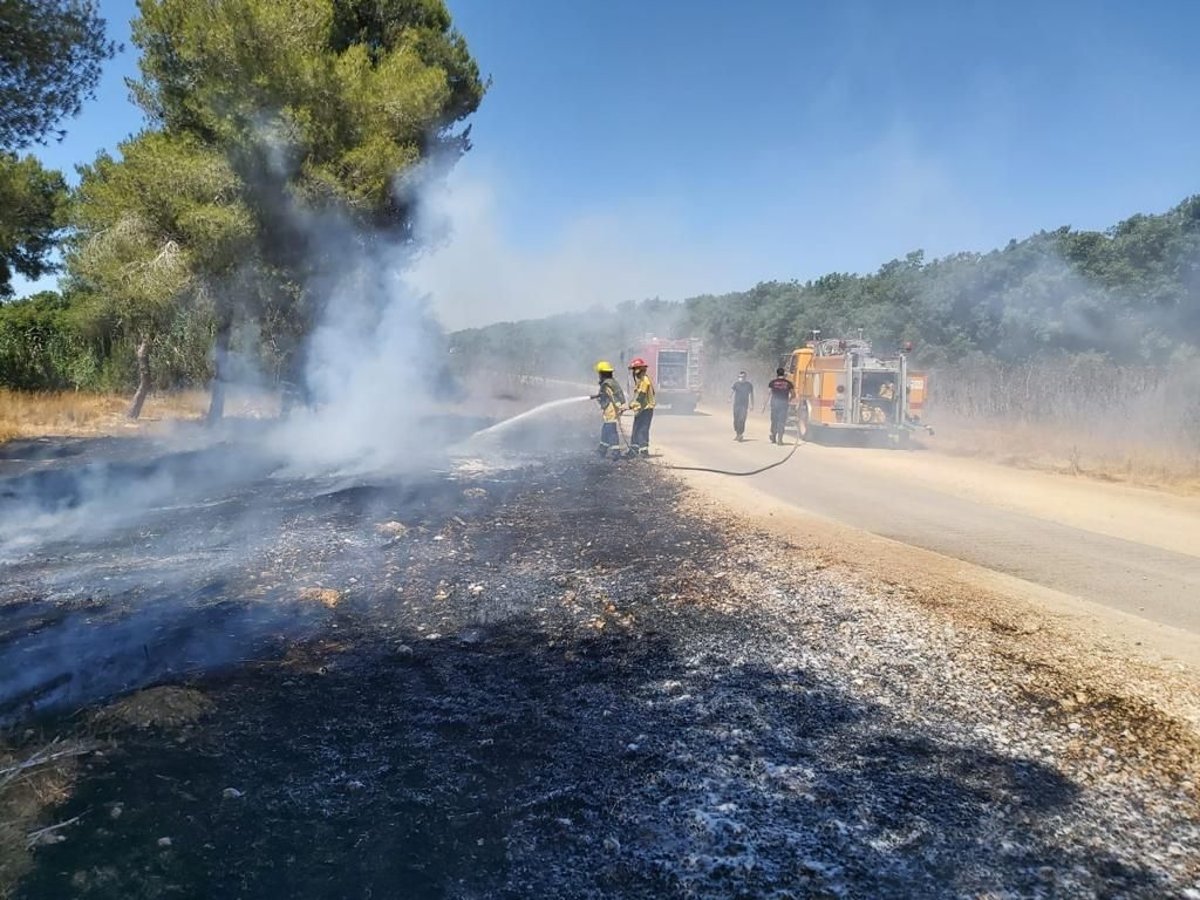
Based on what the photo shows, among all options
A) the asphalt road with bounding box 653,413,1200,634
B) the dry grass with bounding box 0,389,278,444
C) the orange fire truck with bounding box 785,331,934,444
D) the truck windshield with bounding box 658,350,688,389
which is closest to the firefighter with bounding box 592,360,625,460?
the asphalt road with bounding box 653,413,1200,634

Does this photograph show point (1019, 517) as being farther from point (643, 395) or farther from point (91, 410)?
point (91, 410)

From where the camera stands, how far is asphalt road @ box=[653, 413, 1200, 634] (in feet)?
21.4

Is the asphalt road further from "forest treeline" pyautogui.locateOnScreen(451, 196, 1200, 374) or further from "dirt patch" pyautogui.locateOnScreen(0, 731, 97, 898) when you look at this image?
"forest treeline" pyautogui.locateOnScreen(451, 196, 1200, 374)

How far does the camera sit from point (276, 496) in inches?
386

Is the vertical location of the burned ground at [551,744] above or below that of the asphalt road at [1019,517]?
above

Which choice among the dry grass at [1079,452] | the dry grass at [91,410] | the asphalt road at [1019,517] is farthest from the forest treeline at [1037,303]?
the dry grass at [91,410]

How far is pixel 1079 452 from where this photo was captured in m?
15.5

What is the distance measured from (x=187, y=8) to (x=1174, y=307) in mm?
24680

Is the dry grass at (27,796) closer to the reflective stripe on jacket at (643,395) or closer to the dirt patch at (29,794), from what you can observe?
the dirt patch at (29,794)

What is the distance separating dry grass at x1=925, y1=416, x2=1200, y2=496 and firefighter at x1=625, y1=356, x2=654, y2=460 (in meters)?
7.04

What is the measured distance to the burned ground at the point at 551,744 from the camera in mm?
2656

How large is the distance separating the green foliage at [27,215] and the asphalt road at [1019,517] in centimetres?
1168

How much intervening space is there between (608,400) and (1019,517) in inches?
253

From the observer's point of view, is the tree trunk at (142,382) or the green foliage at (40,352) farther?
the green foliage at (40,352)
